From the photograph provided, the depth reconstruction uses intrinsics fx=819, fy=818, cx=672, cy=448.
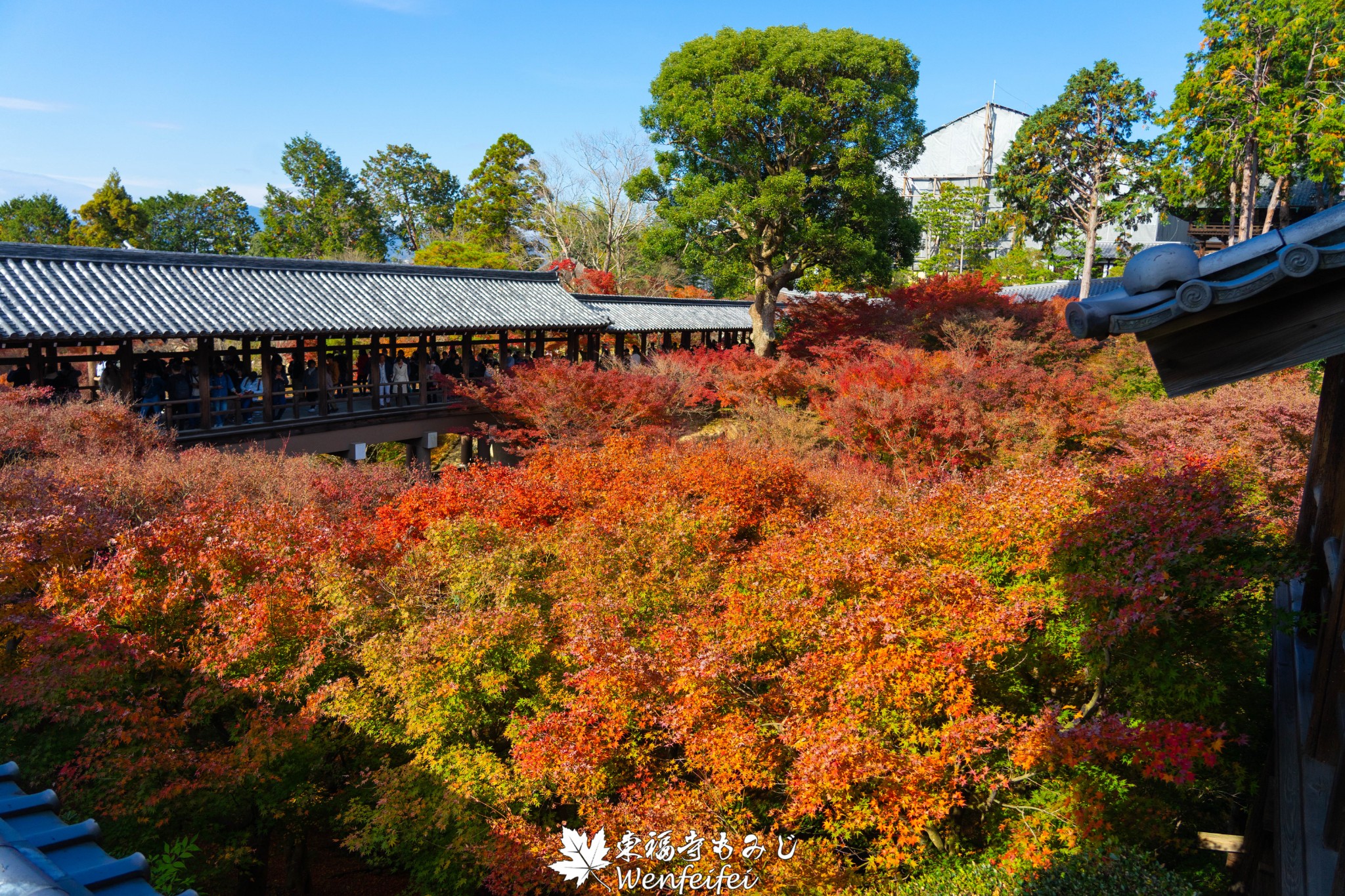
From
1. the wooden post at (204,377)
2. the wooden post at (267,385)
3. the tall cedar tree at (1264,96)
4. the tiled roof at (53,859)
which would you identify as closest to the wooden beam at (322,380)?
the wooden post at (267,385)

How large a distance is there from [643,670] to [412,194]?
52.5m

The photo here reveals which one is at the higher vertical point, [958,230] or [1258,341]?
[958,230]

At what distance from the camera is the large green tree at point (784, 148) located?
21.3m

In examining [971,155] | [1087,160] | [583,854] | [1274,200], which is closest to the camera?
[583,854]

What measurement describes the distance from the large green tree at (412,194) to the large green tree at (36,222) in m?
19.6

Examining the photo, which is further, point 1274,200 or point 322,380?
point 1274,200

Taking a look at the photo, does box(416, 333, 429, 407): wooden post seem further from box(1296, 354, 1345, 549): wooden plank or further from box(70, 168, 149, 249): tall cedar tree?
box(70, 168, 149, 249): tall cedar tree

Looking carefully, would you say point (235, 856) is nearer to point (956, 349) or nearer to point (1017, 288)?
point (956, 349)

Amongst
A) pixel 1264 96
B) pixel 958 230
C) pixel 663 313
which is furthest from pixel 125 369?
pixel 958 230

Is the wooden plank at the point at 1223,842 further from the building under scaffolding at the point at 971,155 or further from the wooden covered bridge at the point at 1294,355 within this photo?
the building under scaffolding at the point at 971,155

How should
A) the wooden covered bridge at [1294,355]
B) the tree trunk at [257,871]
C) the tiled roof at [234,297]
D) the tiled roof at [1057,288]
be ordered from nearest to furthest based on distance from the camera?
1. the wooden covered bridge at [1294,355]
2. the tree trunk at [257,871]
3. the tiled roof at [234,297]
4. the tiled roof at [1057,288]

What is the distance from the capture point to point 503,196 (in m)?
46.0

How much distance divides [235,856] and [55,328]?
9.13m

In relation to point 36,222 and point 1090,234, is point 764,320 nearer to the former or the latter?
point 1090,234
